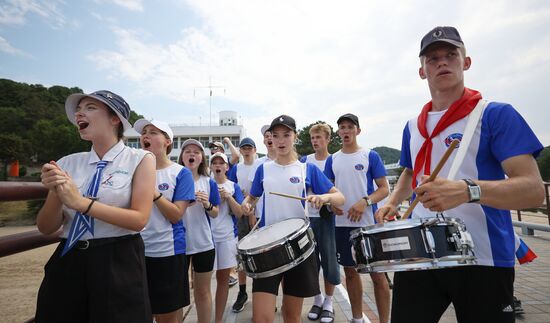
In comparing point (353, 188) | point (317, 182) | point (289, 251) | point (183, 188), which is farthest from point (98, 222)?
point (353, 188)

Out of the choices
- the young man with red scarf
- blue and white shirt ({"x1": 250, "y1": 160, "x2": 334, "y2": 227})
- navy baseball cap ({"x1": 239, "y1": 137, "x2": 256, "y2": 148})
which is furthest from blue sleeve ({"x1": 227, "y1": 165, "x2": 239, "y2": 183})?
the young man with red scarf

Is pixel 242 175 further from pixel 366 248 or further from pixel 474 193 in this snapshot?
pixel 474 193

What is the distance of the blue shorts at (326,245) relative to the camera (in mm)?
3746

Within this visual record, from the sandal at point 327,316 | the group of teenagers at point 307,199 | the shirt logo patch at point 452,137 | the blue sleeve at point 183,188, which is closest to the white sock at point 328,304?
the sandal at point 327,316

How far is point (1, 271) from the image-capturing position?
799 cm

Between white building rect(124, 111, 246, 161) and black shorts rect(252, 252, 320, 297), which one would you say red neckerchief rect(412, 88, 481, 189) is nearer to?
black shorts rect(252, 252, 320, 297)

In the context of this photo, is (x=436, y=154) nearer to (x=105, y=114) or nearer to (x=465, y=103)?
(x=465, y=103)

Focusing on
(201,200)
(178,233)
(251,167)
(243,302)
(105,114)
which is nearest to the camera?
(105,114)

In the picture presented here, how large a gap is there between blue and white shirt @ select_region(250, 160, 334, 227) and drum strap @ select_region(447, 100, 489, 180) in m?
1.61

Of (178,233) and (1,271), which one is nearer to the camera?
(178,233)

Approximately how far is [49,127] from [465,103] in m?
70.7

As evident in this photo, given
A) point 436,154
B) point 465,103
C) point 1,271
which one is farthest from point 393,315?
point 1,271

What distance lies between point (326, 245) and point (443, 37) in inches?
110

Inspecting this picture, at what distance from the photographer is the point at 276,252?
230cm
